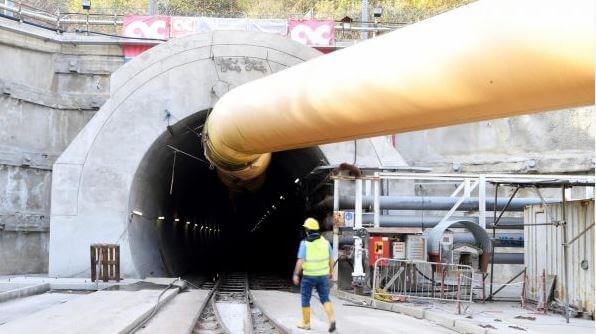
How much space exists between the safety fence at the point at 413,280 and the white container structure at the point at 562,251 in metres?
1.30

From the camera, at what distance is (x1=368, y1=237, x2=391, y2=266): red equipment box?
44.2 ft

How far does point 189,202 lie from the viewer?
30.6 metres

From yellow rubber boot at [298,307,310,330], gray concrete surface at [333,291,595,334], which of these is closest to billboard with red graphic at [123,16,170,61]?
gray concrete surface at [333,291,595,334]

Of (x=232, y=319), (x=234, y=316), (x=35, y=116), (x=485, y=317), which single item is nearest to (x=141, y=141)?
(x=35, y=116)

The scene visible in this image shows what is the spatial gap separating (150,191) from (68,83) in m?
5.48

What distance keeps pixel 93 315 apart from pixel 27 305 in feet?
10.9

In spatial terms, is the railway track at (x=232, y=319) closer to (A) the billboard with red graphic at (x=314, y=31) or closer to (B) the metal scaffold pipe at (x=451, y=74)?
(B) the metal scaffold pipe at (x=451, y=74)

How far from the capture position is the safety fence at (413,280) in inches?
512

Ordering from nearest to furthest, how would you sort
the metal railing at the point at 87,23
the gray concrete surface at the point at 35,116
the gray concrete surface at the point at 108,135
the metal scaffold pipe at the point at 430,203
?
the metal scaffold pipe at the point at 430,203
the gray concrete surface at the point at 108,135
the gray concrete surface at the point at 35,116
the metal railing at the point at 87,23

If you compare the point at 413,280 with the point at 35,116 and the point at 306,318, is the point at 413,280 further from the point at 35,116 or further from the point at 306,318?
the point at 35,116

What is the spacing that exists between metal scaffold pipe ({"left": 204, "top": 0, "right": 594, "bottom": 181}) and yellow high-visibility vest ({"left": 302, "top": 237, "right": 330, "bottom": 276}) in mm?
1909

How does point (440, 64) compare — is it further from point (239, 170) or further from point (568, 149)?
point (568, 149)

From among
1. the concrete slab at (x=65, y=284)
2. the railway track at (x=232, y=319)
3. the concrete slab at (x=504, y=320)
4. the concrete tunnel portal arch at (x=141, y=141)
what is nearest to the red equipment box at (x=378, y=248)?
the concrete slab at (x=504, y=320)

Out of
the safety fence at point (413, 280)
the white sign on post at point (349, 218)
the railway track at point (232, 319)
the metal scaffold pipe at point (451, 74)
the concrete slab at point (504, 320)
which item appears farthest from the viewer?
the white sign on post at point (349, 218)
